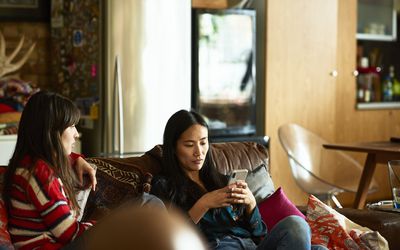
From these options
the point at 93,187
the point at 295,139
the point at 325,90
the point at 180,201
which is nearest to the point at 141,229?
the point at 93,187

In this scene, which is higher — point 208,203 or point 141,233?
point 141,233

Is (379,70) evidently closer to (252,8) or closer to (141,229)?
(252,8)

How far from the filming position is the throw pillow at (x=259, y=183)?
3.23 meters

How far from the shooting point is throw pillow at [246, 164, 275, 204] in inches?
127

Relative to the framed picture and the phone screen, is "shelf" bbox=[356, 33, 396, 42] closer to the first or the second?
the framed picture

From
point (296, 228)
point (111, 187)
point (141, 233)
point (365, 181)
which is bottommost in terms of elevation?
point (365, 181)

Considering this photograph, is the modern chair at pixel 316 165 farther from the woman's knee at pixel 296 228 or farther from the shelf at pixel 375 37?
the woman's knee at pixel 296 228

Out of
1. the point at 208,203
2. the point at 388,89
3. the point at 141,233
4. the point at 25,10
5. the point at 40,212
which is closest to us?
the point at 141,233

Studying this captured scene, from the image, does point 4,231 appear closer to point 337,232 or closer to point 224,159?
point 224,159

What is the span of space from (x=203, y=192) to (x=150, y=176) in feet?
0.71

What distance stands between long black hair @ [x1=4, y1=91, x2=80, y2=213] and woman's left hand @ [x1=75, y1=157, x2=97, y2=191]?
20 centimetres

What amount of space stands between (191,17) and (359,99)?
216 centimetres

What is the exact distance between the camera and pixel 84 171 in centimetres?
268

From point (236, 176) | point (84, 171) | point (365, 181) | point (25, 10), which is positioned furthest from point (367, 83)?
point (84, 171)
